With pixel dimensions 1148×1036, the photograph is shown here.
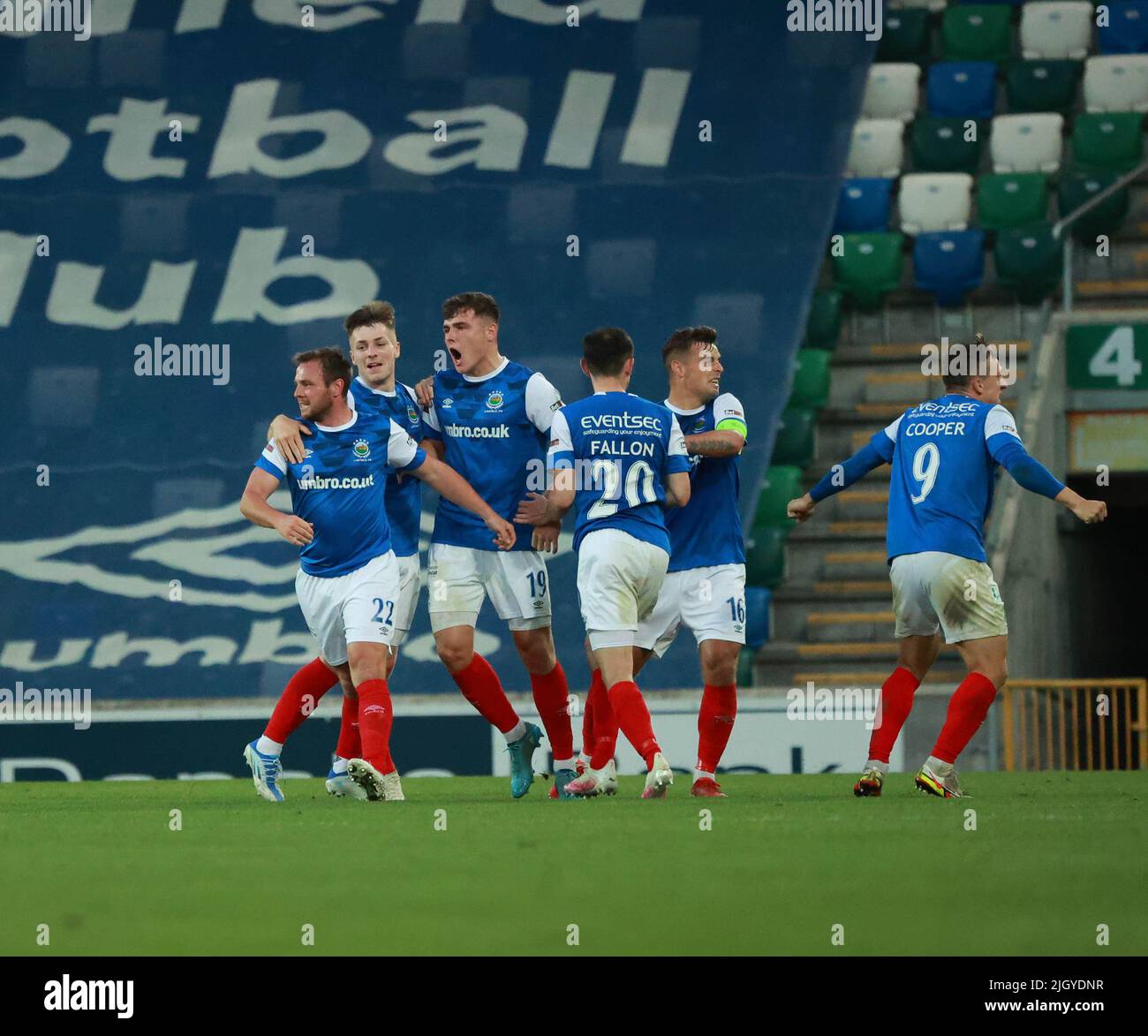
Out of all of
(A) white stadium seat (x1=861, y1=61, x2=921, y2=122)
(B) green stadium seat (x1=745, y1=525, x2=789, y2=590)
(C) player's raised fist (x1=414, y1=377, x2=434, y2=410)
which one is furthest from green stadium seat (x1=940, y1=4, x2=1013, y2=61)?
(C) player's raised fist (x1=414, y1=377, x2=434, y2=410)

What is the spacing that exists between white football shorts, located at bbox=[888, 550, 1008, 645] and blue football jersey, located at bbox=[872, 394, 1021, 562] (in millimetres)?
48

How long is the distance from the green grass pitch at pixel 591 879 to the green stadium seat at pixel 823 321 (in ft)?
30.8

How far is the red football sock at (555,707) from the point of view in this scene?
8.57m

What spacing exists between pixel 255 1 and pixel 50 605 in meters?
6.50

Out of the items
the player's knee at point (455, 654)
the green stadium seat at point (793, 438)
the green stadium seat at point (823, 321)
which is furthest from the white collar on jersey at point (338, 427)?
the green stadium seat at point (823, 321)

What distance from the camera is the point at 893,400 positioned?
1664 cm

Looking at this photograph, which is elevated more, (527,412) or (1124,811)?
(527,412)

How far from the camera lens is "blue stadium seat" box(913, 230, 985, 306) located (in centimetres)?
1678

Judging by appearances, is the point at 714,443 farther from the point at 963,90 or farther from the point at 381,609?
the point at 963,90

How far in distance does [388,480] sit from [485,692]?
1.03 meters
